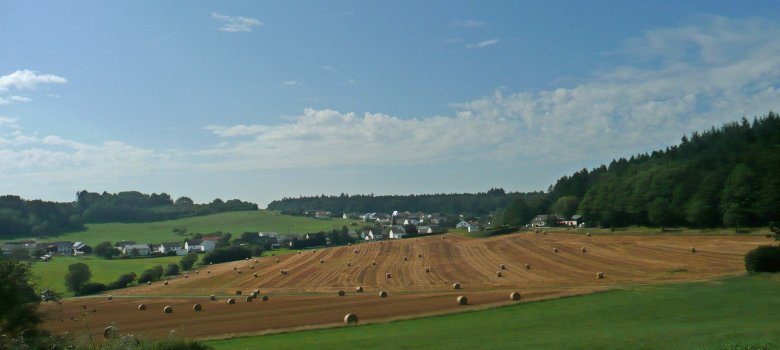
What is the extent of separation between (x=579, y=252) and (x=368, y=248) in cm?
3550

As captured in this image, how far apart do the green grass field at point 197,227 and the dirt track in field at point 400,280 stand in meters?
62.4

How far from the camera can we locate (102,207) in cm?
17438

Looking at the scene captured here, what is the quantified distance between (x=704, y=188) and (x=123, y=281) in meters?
77.7

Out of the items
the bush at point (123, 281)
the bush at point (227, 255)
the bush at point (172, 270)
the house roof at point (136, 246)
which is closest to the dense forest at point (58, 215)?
the house roof at point (136, 246)

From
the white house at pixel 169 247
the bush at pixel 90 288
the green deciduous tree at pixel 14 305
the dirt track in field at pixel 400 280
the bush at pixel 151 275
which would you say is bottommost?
the bush at pixel 90 288

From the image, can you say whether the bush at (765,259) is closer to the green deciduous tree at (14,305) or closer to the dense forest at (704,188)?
the dense forest at (704,188)

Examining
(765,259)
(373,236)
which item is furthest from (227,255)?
(765,259)

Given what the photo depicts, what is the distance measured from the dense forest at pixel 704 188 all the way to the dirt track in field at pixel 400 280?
28.6ft

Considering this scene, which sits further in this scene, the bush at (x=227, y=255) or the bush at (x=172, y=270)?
the bush at (x=227, y=255)

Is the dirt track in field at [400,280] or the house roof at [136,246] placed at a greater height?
the house roof at [136,246]

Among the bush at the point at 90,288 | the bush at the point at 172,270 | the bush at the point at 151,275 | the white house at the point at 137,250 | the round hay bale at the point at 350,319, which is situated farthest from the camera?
the white house at the point at 137,250

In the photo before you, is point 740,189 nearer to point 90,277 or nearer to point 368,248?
point 368,248

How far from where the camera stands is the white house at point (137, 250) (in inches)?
4867

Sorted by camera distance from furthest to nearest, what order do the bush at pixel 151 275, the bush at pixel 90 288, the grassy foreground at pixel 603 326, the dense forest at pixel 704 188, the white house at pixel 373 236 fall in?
1. the white house at pixel 373 236
2. the bush at pixel 151 275
3. the bush at pixel 90 288
4. the dense forest at pixel 704 188
5. the grassy foreground at pixel 603 326
